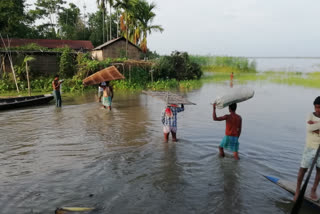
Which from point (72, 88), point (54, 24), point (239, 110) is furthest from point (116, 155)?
point (54, 24)

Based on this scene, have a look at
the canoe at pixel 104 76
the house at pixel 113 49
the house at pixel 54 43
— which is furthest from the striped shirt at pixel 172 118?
the house at pixel 54 43

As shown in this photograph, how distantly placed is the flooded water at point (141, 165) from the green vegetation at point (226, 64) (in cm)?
2582

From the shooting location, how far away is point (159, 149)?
19.8 ft

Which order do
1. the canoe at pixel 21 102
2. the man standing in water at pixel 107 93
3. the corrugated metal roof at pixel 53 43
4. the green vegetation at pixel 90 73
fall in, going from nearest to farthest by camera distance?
the man standing in water at pixel 107 93 < the canoe at pixel 21 102 < the green vegetation at pixel 90 73 < the corrugated metal roof at pixel 53 43

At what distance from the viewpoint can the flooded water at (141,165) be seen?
3.75 m

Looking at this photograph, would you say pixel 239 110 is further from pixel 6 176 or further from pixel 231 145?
pixel 6 176

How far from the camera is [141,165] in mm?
5113

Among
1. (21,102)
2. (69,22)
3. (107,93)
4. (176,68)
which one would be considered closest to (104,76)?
(107,93)

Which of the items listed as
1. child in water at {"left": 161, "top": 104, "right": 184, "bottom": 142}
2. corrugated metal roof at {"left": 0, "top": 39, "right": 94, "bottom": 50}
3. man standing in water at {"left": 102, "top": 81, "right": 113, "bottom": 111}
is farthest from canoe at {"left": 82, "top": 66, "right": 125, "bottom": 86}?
corrugated metal roof at {"left": 0, "top": 39, "right": 94, "bottom": 50}

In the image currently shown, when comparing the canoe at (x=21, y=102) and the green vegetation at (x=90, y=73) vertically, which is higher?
the green vegetation at (x=90, y=73)

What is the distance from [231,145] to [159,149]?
1718 millimetres

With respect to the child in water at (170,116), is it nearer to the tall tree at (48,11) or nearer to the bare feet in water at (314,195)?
the bare feet in water at (314,195)

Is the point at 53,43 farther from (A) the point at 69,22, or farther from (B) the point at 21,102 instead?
(B) the point at 21,102

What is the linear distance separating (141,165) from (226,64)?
3192 cm
